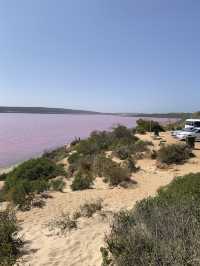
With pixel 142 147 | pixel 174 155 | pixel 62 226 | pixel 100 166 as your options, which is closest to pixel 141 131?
pixel 142 147

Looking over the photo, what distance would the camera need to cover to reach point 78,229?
305 inches

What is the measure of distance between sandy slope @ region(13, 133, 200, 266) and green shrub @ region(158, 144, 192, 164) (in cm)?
264

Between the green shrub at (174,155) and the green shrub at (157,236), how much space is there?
11.3 m

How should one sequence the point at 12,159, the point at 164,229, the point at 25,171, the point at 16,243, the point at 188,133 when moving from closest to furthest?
the point at 164,229 < the point at 16,243 < the point at 25,171 < the point at 188,133 < the point at 12,159

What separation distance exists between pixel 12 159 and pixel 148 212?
2531 centimetres

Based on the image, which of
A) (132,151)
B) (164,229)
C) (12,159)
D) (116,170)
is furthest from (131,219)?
(12,159)

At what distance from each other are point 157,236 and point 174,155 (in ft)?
43.8

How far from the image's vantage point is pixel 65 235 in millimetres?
7383

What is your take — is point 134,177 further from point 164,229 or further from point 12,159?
point 12,159

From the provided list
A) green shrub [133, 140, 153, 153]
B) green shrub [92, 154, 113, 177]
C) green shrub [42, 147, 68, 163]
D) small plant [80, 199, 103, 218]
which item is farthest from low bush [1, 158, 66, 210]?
green shrub [42, 147, 68, 163]

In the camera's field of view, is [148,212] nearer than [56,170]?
Yes

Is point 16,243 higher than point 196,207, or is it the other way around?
point 196,207

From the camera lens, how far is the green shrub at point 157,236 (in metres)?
4.52

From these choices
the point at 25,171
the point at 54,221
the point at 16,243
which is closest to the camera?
the point at 16,243
